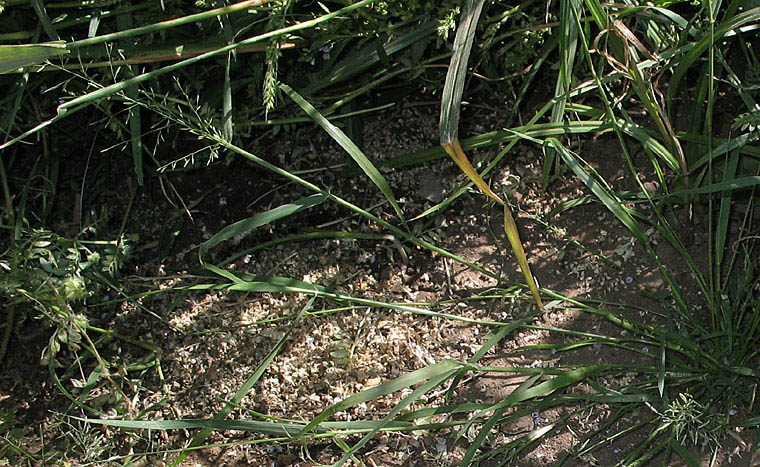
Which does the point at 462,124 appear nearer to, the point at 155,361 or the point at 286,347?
the point at 286,347

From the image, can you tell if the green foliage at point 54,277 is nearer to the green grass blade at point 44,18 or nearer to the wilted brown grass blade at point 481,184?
the green grass blade at point 44,18

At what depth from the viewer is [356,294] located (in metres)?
1.63

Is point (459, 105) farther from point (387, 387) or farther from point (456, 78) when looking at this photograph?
point (387, 387)

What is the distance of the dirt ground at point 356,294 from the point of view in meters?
1.52

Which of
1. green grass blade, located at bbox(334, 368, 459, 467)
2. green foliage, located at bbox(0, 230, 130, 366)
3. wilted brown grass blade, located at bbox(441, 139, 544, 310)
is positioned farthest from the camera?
green foliage, located at bbox(0, 230, 130, 366)

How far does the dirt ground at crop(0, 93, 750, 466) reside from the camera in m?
1.52

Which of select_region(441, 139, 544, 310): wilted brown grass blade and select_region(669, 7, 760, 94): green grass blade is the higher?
select_region(669, 7, 760, 94): green grass blade

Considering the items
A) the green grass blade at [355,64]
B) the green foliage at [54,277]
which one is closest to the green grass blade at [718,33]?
the green grass blade at [355,64]

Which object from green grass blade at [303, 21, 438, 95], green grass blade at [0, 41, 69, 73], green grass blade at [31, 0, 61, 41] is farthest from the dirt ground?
green grass blade at [0, 41, 69, 73]

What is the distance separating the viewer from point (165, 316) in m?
1.69

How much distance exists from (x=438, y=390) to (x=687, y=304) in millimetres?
538

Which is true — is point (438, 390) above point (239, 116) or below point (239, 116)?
below

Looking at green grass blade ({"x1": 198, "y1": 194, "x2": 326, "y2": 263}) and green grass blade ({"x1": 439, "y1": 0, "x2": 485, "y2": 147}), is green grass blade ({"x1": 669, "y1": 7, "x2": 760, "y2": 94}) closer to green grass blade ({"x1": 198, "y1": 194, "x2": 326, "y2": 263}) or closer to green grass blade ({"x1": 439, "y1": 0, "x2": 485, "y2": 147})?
green grass blade ({"x1": 439, "y1": 0, "x2": 485, "y2": 147})

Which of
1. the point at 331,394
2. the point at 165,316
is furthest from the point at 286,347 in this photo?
the point at 165,316
